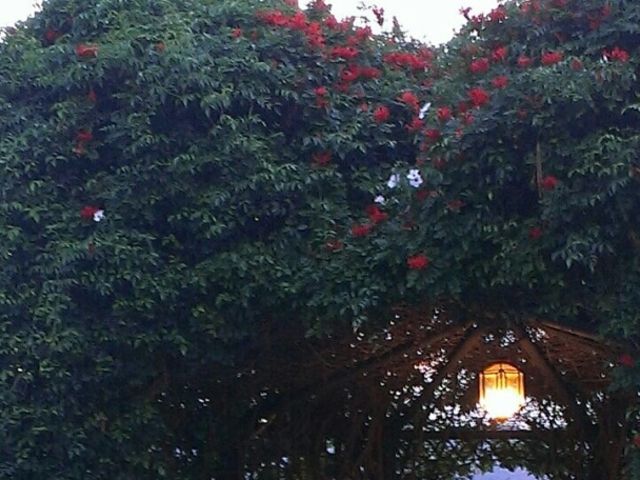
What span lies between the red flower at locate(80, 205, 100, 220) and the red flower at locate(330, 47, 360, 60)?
4.88 ft

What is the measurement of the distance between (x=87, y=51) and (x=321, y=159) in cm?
127

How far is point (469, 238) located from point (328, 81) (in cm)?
143

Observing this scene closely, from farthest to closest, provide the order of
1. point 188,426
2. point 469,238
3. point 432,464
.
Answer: point 432,464, point 188,426, point 469,238

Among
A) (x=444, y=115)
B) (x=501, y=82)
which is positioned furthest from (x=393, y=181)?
(x=501, y=82)

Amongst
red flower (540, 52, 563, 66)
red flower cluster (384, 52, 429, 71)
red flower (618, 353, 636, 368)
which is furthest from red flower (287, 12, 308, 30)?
red flower (618, 353, 636, 368)

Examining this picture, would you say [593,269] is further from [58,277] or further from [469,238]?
[58,277]

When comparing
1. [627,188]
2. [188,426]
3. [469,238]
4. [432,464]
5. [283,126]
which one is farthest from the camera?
[432,464]

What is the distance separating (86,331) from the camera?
612 centimetres

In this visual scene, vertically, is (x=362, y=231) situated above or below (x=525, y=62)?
below

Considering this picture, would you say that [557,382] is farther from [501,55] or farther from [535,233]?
[501,55]

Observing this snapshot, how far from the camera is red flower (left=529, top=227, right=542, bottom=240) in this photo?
546 cm

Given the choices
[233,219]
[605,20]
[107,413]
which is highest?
[605,20]

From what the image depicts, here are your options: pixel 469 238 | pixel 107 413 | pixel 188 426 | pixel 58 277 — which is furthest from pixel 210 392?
pixel 469 238

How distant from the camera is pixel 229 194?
6133 mm
